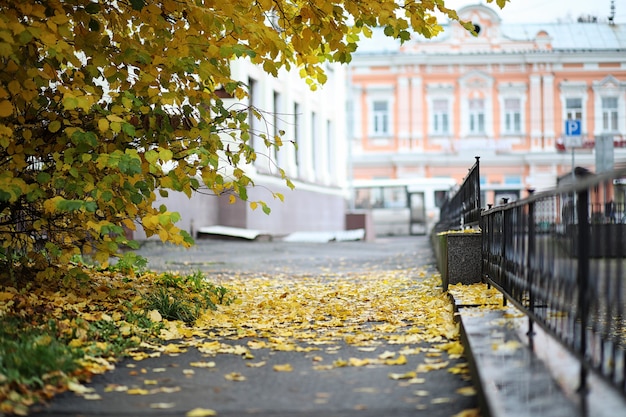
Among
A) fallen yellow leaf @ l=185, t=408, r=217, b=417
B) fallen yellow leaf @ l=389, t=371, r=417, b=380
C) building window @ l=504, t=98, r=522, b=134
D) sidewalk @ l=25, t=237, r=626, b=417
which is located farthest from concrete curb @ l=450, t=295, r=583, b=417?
building window @ l=504, t=98, r=522, b=134

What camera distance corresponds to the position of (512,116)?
47.6 m

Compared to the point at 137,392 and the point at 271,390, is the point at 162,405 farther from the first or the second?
the point at 271,390

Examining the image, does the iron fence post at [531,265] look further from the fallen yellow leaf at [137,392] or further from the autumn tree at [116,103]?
the autumn tree at [116,103]

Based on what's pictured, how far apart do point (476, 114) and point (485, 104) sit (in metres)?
0.74

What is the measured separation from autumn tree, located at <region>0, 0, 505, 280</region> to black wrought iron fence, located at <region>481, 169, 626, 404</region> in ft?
8.78

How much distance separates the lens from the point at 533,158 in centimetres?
4678

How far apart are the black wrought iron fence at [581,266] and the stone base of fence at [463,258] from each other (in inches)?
125

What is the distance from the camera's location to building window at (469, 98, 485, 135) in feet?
157

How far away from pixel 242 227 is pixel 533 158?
2678 centimetres

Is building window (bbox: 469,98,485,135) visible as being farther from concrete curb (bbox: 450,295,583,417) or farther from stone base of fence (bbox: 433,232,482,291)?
concrete curb (bbox: 450,295,583,417)

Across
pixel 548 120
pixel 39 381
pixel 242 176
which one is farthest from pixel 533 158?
pixel 39 381

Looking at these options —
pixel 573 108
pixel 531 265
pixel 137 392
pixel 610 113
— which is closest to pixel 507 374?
pixel 531 265

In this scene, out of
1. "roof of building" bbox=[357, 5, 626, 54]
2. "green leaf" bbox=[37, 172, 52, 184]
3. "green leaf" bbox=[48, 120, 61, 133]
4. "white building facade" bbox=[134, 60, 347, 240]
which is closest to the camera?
"green leaf" bbox=[37, 172, 52, 184]

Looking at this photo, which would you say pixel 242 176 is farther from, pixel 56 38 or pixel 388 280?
pixel 388 280
